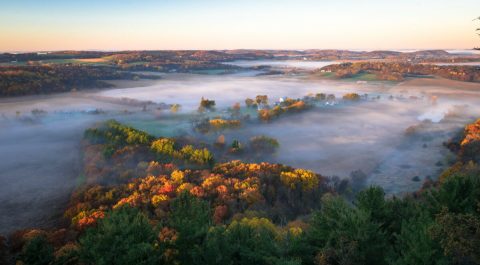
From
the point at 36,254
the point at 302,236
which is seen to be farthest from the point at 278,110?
the point at 36,254

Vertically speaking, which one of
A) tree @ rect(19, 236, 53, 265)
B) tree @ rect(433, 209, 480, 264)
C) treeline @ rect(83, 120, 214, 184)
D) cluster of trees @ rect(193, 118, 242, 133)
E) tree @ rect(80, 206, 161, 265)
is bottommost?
cluster of trees @ rect(193, 118, 242, 133)

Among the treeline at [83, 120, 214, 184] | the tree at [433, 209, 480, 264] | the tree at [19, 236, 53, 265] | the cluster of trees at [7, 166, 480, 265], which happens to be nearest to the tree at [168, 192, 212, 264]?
the cluster of trees at [7, 166, 480, 265]

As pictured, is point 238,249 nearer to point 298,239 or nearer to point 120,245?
point 298,239

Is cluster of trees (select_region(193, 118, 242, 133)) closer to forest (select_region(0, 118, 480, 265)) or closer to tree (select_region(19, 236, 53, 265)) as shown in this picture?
forest (select_region(0, 118, 480, 265))

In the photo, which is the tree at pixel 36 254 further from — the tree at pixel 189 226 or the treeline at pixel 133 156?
the treeline at pixel 133 156

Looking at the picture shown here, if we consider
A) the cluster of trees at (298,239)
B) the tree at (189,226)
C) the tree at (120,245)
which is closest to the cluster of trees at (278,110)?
the cluster of trees at (298,239)

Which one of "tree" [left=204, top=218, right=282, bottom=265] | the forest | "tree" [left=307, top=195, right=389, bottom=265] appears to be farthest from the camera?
"tree" [left=204, top=218, right=282, bottom=265]

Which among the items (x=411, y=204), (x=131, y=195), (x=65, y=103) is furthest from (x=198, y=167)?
(x=65, y=103)

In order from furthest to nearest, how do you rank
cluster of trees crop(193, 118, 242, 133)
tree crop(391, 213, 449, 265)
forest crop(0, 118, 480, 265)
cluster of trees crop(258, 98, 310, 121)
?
cluster of trees crop(258, 98, 310, 121) < cluster of trees crop(193, 118, 242, 133) < forest crop(0, 118, 480, 265) < tree crop(391, 213, 449, 265)
